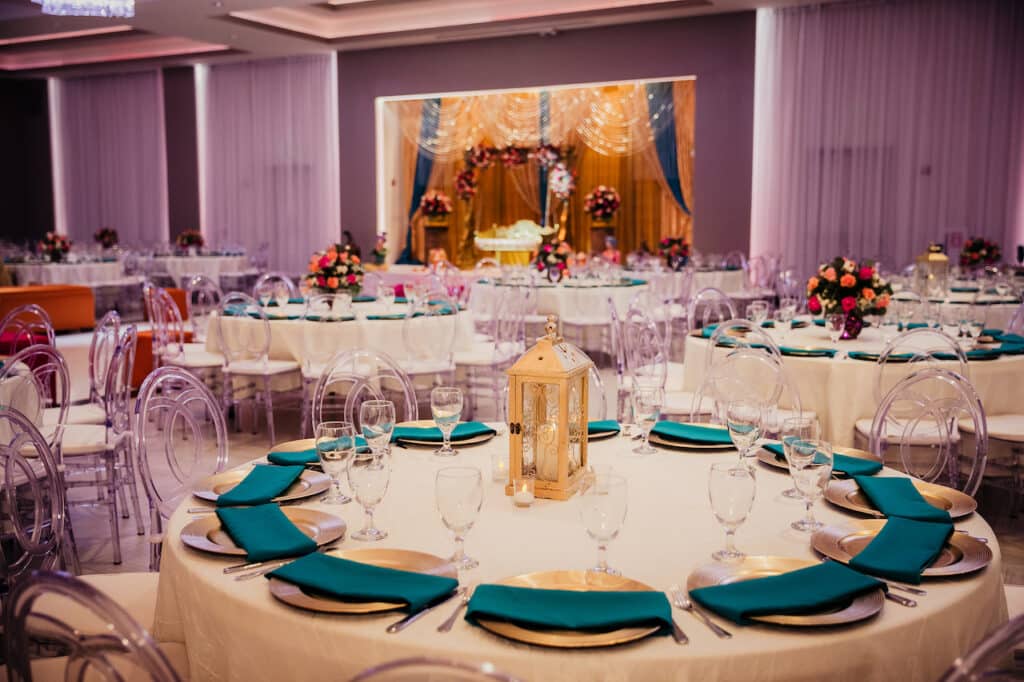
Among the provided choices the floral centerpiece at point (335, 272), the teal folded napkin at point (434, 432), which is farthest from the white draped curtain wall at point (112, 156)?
the teal folded napkin at point (434, 432)

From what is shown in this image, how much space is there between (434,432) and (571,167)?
11.7m

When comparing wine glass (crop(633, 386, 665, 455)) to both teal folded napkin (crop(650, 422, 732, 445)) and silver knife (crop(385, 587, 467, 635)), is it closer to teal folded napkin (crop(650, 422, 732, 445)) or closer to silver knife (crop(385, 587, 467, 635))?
teal folded napkin (crop(650, 422, 732, 445))

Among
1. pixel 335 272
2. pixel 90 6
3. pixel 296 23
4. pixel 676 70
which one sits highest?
pixel 296 23

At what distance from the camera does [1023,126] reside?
10.2 meters

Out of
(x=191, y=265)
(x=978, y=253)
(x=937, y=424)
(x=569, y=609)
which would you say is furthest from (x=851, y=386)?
(x=191, y=265)

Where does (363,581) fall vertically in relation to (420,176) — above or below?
below

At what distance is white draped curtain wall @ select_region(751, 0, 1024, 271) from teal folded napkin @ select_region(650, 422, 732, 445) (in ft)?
28.2

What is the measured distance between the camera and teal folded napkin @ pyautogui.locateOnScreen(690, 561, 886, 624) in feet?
5.46

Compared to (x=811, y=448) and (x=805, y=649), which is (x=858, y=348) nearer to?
(x=811, y=448)

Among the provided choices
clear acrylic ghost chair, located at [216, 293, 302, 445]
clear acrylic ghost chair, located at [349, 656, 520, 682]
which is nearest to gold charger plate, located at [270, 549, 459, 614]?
clear acrylic ghost chair, located at [349, 656, 520, 682]

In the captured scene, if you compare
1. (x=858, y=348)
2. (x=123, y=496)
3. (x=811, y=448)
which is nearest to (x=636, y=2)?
(x=858, y=348)

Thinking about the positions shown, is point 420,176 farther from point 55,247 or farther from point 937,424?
point 937,424

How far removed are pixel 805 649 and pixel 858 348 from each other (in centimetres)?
379

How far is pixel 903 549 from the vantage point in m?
1.97
